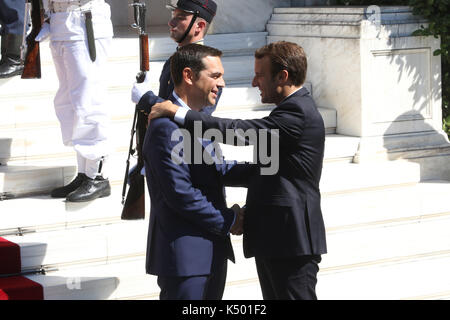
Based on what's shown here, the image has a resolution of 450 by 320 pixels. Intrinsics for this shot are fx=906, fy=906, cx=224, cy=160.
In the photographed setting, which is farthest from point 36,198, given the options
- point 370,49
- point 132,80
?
point 370,49

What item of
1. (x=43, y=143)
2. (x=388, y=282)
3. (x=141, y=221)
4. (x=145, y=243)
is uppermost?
(x=43, y=143)

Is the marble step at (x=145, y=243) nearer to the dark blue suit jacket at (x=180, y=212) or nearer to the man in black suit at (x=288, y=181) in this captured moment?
the dark blue suit jacket at (x=180, y=212)

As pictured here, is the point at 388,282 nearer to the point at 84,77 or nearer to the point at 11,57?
the point at 84,77

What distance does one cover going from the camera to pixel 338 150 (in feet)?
22.7

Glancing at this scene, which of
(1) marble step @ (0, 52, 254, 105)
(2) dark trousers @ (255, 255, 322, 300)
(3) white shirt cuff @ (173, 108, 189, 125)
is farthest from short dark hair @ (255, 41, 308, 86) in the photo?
(1) marble step @ (0, 52, 254, 105)

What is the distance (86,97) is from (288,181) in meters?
2.28

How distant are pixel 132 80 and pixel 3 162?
4.59ft

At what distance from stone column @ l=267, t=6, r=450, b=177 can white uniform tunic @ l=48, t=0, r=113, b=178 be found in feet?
6.74

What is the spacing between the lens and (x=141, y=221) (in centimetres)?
571

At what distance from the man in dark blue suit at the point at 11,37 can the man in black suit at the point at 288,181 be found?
10.7ft

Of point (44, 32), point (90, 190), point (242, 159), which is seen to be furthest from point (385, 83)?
point (44, 32)

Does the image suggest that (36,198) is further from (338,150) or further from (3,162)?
(338,150)

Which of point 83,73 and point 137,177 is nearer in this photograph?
point 137,177

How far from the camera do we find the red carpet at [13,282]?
507cm
